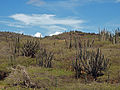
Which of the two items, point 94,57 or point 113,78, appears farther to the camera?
point 94,57

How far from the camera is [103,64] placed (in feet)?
49.7

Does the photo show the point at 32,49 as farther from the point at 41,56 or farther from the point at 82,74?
the point at 82,74

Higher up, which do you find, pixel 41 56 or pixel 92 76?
pixel 41 56

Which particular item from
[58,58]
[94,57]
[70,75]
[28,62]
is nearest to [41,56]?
[28,62]

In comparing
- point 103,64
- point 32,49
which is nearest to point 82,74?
point 103,64

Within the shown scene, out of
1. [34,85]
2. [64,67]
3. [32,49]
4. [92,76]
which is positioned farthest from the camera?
[32,49]

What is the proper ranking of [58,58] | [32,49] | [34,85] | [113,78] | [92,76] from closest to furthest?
[34,85]
[113,78]
[92,76]
[58,58]
[32,49]

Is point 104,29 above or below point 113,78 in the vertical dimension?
above

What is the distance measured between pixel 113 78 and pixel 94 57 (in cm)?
219

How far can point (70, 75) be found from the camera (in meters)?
15.3

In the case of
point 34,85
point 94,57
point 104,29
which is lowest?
point 34,85

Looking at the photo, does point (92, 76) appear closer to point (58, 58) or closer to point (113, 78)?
point (113, 78)

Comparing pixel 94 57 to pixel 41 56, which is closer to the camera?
pixel 94 57

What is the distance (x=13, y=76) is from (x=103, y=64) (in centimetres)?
702
